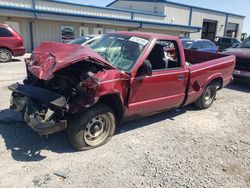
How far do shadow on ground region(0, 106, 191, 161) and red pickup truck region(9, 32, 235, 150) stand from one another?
1.39 feet

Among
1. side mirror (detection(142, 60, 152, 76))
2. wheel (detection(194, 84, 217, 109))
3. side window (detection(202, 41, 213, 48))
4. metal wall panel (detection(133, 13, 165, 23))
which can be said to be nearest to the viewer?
side mirror (detection(142, 60, 152, 76))

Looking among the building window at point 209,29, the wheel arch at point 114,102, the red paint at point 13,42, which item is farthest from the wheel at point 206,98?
the building window at point 209,29

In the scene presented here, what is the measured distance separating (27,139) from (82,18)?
60.6ft

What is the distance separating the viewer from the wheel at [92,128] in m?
3.66

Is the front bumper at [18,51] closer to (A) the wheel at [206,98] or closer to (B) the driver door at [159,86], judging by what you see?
(B) the driver door at [159,86]

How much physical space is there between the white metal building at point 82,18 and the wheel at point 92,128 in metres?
16.3

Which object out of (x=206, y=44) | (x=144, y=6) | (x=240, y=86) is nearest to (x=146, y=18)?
(x=144, y=6)

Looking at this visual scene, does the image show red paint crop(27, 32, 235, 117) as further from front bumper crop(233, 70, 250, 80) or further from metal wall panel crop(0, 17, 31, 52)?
metal wall panel crop(0, 17, 31, 52)

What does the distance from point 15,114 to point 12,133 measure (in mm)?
889

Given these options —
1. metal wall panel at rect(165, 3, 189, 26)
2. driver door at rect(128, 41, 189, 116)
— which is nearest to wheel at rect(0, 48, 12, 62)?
driver door at rect(128, 41, 189, 116)

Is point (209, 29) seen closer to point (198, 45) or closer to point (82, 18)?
point (82, 18)

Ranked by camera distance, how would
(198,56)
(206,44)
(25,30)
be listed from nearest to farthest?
(198,56)
(206,44)
(25,30)

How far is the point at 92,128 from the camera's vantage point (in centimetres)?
391

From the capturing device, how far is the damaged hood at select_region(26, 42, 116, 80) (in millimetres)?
3426
